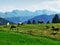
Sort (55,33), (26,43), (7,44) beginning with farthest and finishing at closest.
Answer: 1. (55,33)
2. (26,43)
3. (7,44)

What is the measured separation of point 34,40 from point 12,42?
6.26 metres

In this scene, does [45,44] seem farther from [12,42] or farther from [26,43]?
[12,42]

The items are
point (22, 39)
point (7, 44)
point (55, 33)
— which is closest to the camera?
point (7, 44)

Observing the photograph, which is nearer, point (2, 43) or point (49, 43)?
point (2, 43)

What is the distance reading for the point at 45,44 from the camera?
41.3 metres

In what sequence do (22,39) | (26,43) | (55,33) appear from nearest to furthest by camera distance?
1. (26,43)
2. (22,39)
3. (55,33)

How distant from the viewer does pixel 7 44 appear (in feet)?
121

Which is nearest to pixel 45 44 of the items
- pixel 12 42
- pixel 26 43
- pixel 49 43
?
pixel 49 43

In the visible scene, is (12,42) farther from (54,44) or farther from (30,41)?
→ (54,44)

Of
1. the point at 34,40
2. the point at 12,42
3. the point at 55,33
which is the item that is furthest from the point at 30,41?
the point at 55,33

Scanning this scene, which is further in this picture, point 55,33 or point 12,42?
point 55,33

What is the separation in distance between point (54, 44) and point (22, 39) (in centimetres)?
668

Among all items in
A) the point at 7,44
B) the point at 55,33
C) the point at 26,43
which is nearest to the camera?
the point at 7,44

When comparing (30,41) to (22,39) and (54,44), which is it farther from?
(54,44)
